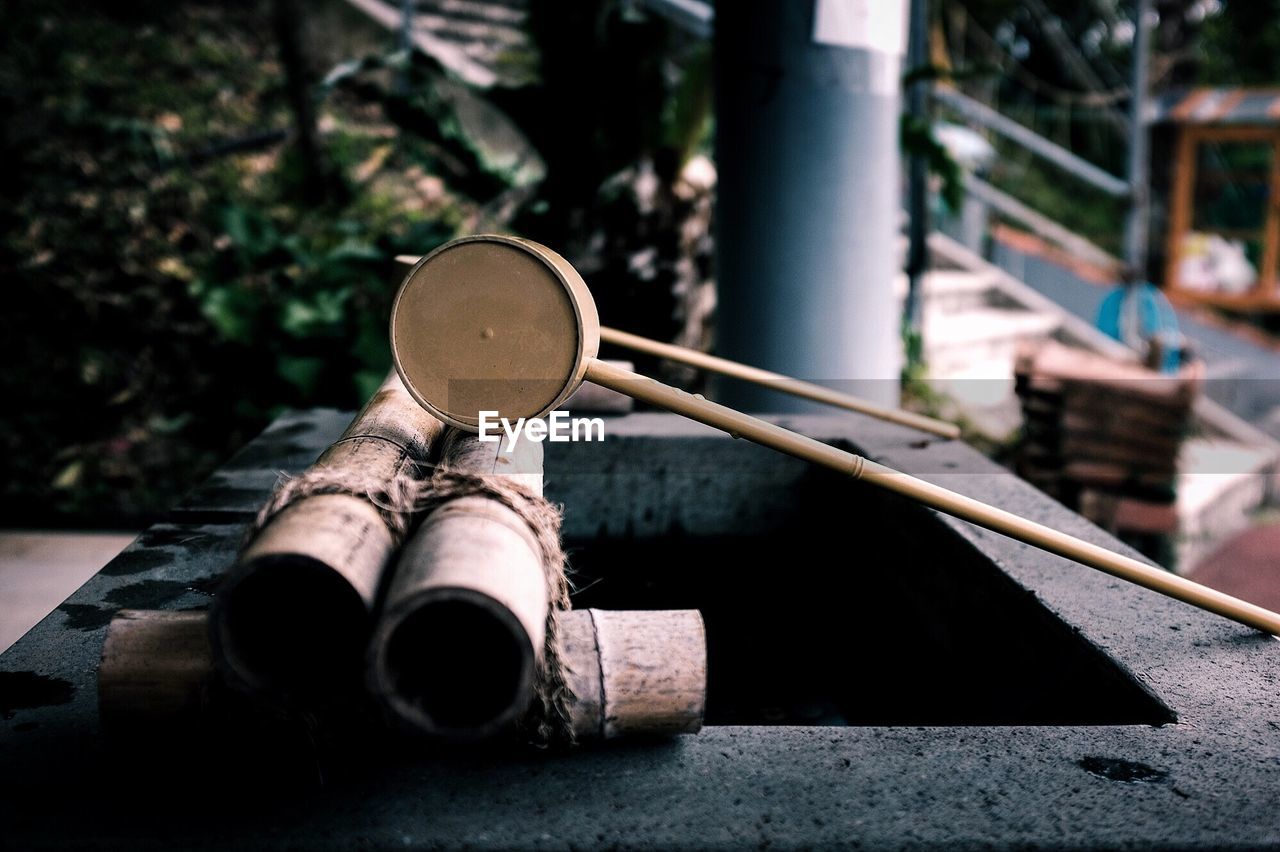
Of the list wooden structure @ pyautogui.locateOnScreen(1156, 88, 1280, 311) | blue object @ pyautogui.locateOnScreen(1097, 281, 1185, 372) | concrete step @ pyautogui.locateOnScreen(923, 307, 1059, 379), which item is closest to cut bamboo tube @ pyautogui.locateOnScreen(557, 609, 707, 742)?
concrete step @ pyautogui.locateOnScreen(923, 307, 1059, 379)

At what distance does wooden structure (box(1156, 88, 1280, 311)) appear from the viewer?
8.80 meters

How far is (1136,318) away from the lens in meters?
6.77

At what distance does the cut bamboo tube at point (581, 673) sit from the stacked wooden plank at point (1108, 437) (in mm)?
3091

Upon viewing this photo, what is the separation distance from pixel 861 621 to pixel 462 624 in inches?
57.0

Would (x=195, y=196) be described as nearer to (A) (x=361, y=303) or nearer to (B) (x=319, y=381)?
(A) (x=361, y=303)

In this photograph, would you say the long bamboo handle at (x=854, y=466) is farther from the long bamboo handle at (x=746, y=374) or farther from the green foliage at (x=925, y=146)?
the green foliage at (x=925, y=146)

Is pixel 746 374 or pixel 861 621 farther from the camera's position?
pixel 861 621

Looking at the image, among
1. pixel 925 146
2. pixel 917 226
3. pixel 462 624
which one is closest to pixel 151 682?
pixel 462 624

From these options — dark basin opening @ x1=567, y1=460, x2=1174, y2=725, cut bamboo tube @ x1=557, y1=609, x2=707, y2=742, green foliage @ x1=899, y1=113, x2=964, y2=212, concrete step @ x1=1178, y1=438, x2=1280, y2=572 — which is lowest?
concrete step @ x1=1178, y1=438, x2=1280, y2=572

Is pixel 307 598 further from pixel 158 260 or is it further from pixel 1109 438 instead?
pixel 158 260

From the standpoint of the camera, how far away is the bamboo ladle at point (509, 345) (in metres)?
1.39

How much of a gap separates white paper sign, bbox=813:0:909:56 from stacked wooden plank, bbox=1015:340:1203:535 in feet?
5.13

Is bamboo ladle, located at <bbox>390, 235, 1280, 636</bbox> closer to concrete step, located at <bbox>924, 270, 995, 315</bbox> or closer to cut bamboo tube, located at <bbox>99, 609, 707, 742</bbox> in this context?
cut bamboo tube, located at <bbox>99, 609, 707, 742</bbox>

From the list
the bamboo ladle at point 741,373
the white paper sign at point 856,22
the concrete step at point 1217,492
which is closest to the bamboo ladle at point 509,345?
the bamboo ladle at point 741,373
